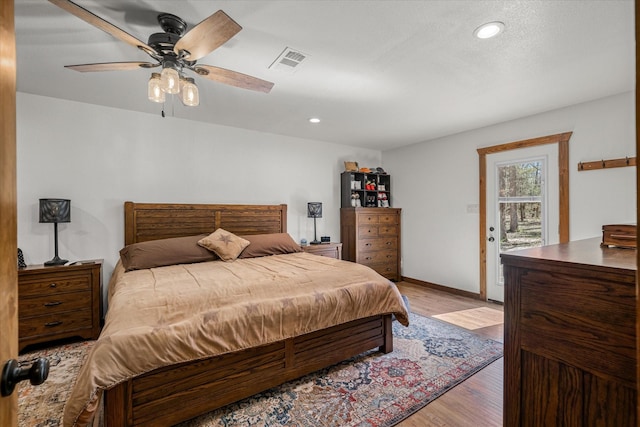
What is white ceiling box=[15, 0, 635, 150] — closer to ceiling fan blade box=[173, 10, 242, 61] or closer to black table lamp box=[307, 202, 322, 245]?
ceiling fan blade box=[173, 10, 242, 61]

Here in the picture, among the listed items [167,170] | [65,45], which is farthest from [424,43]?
[167,170]

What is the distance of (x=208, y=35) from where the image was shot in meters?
1.65

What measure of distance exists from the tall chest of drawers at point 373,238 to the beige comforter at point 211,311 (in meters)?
2.21

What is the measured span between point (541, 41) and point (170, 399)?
11.6 ft

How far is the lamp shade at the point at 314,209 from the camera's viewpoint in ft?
15.5

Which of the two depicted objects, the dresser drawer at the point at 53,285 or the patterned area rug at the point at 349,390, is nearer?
the patterned area rug at the point at 349,390

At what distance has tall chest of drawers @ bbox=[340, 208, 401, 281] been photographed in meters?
5.04

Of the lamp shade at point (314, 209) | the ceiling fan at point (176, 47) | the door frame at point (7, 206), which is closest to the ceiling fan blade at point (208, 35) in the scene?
the ceiling fan at point (176, 47)

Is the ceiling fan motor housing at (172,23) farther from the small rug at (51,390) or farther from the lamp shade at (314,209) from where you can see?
the lamp shade at (314,209)

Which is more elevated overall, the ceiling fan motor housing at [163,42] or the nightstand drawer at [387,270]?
the ceiling fan motor housing at [163,42]

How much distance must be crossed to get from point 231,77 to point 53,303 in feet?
9.07

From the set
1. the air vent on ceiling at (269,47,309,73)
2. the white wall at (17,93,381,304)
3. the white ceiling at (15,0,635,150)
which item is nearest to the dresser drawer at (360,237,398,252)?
the white wall at (17,93,381,304)

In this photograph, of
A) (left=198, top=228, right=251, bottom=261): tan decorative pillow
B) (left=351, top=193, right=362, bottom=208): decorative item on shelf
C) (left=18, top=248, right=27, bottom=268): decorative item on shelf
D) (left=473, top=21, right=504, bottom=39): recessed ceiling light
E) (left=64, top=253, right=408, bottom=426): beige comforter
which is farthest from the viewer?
(left=351, top=193, right=362, bottom=208): decorative item on shelf

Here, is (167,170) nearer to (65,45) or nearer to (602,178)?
(65,45)
